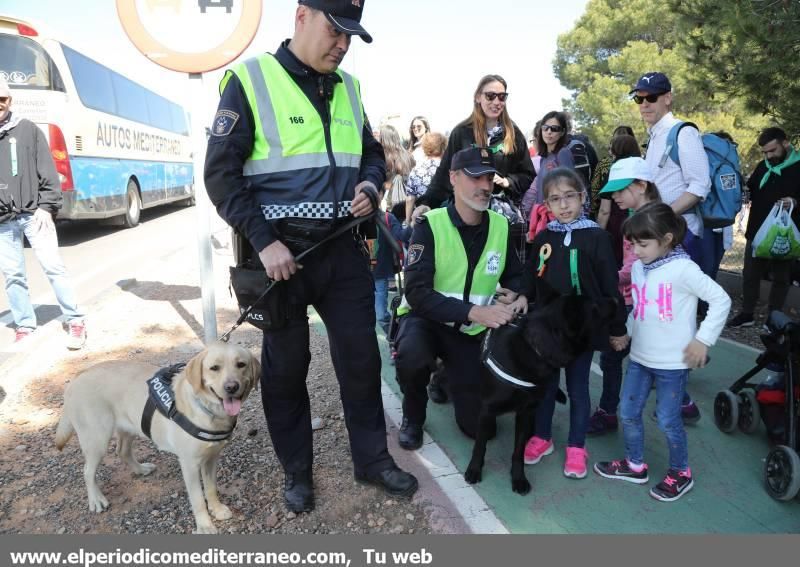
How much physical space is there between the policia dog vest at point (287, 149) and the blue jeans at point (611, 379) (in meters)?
2.00

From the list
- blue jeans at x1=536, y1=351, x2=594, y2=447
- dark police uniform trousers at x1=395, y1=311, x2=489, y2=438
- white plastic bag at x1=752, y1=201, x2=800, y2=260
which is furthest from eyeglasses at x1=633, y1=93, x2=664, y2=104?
white plastic bag at x1=752, y1=201, x2=800, y2=260

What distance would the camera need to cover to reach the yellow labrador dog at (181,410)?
2.53 m

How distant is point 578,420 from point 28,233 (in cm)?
479

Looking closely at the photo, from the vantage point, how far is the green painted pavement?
265 cm

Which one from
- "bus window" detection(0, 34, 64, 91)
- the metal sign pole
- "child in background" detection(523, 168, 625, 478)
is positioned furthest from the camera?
"bus window" detection(0, 34, 64, 91)

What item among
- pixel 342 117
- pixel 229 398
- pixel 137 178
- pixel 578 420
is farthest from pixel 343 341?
pixel 137 178

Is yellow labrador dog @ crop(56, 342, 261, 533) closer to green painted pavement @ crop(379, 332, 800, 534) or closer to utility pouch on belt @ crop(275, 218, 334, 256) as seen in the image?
utility pouch on belt @ crop(275, 218, 334, 256)

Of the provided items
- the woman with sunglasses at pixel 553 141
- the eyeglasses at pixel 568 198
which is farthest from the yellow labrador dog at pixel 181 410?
the woman with sunglasses at pixel 553 141

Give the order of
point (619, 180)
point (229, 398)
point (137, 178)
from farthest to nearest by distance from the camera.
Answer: point (137, 178) → point (619, 180) → point (229, 398)

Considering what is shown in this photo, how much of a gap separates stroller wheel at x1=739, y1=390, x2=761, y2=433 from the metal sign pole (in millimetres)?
3445

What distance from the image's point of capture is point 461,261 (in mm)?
3307

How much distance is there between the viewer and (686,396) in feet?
12.1

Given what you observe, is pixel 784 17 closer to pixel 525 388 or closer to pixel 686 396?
pixel 686 396

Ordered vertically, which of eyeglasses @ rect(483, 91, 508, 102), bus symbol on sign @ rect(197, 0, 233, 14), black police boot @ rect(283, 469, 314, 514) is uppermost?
bus symbol on sign @ rect(197, 0, 233, 14)
